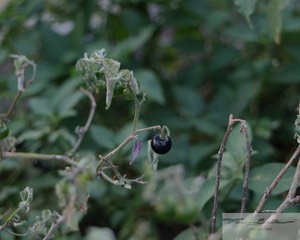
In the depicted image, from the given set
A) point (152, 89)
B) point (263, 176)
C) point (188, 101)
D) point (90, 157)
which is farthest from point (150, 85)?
point (90, 157)

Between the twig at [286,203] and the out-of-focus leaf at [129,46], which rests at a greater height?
the out-of-focus leaf at [129,46]

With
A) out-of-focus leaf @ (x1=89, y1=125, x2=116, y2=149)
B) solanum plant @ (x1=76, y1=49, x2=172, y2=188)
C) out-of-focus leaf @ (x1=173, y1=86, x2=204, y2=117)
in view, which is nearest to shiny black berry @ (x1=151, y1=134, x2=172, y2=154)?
solanum plant @ (x1=76, y1=49, x2=172, y2=188)

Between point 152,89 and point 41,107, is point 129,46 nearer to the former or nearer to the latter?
point 152,89

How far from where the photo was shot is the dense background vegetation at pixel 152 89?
4.10 ft

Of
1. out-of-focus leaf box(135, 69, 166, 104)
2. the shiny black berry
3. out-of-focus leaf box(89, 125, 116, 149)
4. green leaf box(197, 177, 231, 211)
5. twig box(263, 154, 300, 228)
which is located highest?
out-of-focus leaf box(135, 69, 166, 104)

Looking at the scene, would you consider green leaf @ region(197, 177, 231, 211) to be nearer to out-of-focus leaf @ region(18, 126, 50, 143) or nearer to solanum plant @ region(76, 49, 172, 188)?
solanum plant @ region(76, 49, 172, 188)

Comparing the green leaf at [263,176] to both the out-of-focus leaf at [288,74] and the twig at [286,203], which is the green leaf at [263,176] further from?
the out-of-focus leaf at [288,74]

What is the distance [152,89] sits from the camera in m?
1.30

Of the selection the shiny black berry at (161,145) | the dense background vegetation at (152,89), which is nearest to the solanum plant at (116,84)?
the shiny black berry at (161,145)

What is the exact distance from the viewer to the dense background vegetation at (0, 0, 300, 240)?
1.25 meters

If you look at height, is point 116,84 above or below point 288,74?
below

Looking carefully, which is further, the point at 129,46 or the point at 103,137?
the point at 129,46

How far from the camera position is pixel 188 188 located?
3.35ft

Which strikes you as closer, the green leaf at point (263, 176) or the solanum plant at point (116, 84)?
the solanum plant at point (116, 84)
